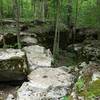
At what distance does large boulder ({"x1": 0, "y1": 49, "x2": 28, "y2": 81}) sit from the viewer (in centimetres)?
893

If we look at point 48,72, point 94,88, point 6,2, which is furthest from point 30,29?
point 94,88

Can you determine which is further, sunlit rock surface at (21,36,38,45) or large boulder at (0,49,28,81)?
sunlit rock surface at (21,36,38,45)

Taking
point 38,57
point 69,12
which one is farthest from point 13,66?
point 69,12

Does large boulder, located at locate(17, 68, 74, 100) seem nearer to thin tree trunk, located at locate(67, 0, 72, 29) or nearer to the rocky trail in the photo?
the rocky trail

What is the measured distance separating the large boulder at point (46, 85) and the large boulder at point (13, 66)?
0.42 meters

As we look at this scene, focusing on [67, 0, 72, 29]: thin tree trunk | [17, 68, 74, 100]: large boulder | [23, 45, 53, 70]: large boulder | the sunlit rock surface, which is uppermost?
[67, 0, 72, 29]: thin tree trunk

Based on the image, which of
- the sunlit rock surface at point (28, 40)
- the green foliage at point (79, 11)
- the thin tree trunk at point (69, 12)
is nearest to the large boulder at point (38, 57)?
the sunlit rock surface at point (28, 40)

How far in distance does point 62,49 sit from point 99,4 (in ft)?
14.6

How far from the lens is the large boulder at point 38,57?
36.0 ft

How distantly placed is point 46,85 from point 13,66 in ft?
4.96

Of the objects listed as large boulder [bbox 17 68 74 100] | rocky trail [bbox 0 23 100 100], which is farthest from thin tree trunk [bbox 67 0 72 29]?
large boulder [bbox 17 68 74 100]

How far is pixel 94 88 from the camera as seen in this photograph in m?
6.01

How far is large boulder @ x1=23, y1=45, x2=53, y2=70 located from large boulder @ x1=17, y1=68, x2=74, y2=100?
43.5 inches

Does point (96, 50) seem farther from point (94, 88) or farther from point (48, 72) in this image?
point (94, 88)
